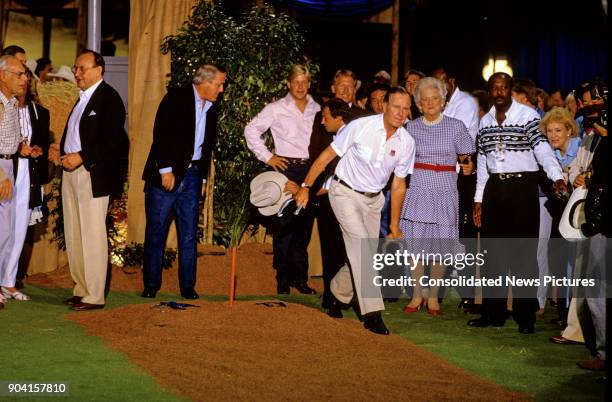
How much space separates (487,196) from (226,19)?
3.86 m

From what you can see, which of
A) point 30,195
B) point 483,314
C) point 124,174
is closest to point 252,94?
point 124,174

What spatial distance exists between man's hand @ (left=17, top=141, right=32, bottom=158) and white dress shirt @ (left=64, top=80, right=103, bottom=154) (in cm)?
57

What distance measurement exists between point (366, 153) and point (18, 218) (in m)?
3.61

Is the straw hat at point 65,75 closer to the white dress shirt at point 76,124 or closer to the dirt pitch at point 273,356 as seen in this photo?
the white dress shirt at point 76,124

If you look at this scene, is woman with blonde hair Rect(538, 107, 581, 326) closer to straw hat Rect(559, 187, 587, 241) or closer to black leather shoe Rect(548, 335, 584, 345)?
black leather shoe Rect(548, 335, 584, 345)

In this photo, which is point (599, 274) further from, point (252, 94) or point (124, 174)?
point (124, 174)

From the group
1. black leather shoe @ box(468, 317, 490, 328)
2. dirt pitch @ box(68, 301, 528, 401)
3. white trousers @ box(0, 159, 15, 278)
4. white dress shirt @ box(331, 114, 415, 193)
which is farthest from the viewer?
white trousers @ box(0, 159, 15, 278)

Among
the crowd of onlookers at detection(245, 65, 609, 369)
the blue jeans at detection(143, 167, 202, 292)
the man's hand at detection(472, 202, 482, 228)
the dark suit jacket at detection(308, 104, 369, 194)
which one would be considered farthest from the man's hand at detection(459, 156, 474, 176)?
the blue jeans at detection(143, 167, 202, 292)

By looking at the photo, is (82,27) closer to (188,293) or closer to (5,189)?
(188,293)

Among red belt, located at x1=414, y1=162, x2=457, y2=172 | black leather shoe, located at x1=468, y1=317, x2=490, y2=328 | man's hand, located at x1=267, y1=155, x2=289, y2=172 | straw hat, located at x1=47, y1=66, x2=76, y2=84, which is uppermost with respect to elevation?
straw hat, located at x1=47, y1=66, x2=76, y2=84

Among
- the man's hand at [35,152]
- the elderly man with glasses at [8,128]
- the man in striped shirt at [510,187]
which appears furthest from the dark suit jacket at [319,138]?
the elderly man with glasses at [8,128]

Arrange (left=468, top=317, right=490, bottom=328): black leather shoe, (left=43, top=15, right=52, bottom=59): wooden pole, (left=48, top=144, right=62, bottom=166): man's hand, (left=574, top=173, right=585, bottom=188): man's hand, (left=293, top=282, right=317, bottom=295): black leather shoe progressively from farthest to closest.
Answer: (left=43, top=15, right=52, bottom=59): wooden pole → (left=293, top=282, right=317, bottom=295): black leather shoe → (left=48, top=144, right=62, bottom=166): man's hand → (left=468, top=317, right=490, bottom=328): black leather shoe → (left=574, top=173, right=585, bottom=188): man's hand

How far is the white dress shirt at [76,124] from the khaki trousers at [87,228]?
0.20 metres

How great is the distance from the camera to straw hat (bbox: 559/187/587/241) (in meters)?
8.69
